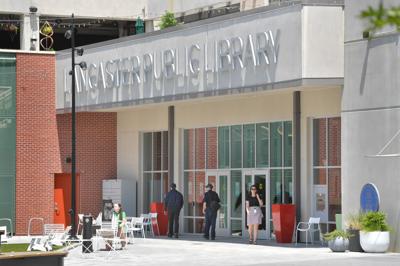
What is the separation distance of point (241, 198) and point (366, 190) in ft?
27.6

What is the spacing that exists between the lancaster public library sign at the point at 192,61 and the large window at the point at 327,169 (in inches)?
109

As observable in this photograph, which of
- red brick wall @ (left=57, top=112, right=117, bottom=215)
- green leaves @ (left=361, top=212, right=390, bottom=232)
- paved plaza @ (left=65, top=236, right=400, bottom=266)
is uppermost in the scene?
red brick wall @ (left=57, top=112, right=117, bottom=215)

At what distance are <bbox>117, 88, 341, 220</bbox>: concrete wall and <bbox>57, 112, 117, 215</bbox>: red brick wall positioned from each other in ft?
1.35

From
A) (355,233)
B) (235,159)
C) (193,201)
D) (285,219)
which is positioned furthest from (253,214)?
(193,201)

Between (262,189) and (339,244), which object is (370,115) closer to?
(339,244)

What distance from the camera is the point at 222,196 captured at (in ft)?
114

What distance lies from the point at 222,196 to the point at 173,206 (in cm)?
216

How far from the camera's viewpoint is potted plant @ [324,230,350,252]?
2505 cm

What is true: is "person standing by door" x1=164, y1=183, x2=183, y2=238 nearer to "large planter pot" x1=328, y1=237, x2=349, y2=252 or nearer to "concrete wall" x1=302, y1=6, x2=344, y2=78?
"concrete wall" x1=302, y1=6, x2=344, y2=78

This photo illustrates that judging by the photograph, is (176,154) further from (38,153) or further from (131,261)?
(131,261)

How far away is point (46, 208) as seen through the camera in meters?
37.7

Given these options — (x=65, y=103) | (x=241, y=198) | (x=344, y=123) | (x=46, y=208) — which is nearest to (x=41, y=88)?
(x=65, y=103)

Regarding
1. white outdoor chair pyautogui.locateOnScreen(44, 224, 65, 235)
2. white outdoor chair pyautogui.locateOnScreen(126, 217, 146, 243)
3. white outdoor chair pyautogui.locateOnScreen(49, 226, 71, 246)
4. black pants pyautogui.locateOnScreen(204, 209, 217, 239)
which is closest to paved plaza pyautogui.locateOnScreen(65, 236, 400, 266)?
white outdoor chair pyautogui.locateOnScreen(49, 226, 71, 246)

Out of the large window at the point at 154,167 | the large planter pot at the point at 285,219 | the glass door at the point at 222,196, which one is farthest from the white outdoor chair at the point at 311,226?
the large window at the point at 154,167
